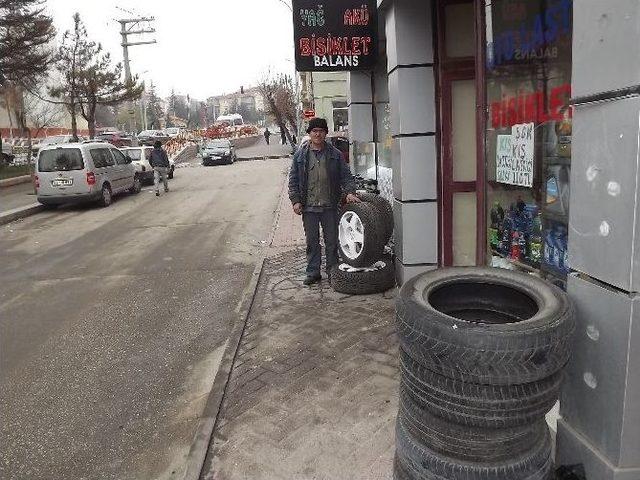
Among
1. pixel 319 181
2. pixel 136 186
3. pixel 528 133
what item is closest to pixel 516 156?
pixel 528 133

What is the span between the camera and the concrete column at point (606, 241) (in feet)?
6.58

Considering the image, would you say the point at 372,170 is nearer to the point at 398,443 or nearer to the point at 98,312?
the point at 98,312

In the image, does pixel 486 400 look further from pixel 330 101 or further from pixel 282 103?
pixel 282 103

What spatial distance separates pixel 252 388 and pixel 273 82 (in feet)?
178

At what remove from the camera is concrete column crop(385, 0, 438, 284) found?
17.2 feet

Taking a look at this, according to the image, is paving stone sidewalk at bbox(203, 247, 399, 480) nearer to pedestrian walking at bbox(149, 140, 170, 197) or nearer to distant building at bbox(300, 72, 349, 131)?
pedestrian walking at bbox(149, 140, 170, 197)

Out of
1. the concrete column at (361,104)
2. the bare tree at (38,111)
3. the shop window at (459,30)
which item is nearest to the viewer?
the shop window at (459,30)

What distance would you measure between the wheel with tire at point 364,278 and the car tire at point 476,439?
3.58m

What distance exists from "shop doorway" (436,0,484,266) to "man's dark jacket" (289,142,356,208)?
1232 millimetres

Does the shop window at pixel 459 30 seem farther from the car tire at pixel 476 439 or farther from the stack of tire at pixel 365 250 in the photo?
the car tire at pixel 476 439

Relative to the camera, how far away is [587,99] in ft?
7.32

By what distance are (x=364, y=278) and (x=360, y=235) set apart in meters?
0.47

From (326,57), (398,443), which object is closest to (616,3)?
(398,443)

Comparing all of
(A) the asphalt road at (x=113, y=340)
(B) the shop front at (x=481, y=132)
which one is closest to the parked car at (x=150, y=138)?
(A) the asphalt road at (x=113, y=340)
